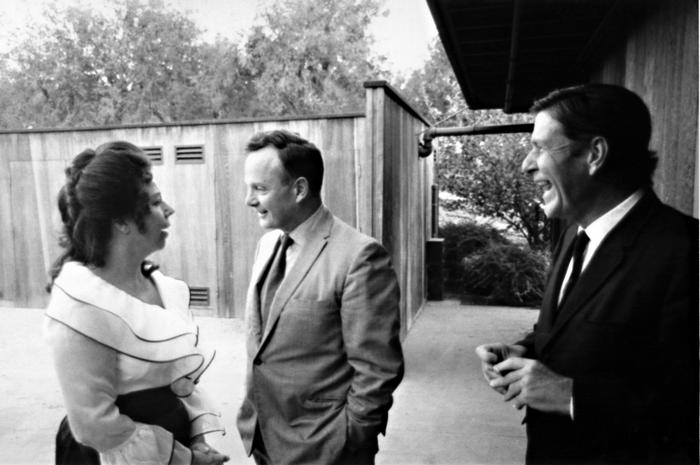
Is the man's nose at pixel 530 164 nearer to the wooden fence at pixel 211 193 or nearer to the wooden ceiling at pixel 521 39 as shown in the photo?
the wooden ceiling at pixel 521 39

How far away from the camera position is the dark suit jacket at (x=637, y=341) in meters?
0.94

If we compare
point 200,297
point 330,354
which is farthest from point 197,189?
point 330,354

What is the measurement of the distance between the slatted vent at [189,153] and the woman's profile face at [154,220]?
462cm

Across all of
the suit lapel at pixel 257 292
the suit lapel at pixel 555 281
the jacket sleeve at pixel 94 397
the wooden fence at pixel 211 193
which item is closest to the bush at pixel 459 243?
the wooden fence at pixel 211 193

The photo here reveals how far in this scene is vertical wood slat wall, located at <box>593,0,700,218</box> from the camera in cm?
151

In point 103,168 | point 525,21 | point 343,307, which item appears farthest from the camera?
point 525,21

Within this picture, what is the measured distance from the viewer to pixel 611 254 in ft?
3.34

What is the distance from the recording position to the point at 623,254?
3.29 ft

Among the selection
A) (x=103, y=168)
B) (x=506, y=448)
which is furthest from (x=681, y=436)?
(x=506, y=448)

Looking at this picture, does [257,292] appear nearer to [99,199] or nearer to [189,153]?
[99,199]

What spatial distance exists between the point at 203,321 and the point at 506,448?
3.66 meters

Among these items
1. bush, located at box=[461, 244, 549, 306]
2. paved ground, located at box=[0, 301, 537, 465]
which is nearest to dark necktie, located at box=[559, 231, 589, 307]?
paved ground, located at box=[0, 301, 537, 465]

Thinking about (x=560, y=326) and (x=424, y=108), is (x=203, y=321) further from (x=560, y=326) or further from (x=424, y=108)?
(x=424, y=108)

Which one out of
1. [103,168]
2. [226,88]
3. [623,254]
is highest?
[226,88]
